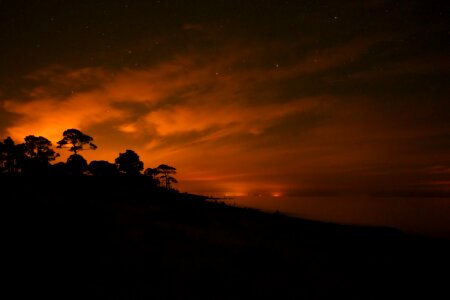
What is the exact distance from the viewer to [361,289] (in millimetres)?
10789

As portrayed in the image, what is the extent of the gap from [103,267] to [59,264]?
1345 millimetres

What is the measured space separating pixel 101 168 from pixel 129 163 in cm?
550

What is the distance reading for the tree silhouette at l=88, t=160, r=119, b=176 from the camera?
178ft

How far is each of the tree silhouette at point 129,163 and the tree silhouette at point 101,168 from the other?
1641mm

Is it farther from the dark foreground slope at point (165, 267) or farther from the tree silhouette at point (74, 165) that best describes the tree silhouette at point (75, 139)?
the dark foreground slope at point (165, 267)

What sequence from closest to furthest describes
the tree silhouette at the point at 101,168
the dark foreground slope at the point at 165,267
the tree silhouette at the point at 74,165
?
the dark foreground slope at the point at 165,267 → the tree silhouette at the point at 74,165 → the tree silhouette at the point at 101,168

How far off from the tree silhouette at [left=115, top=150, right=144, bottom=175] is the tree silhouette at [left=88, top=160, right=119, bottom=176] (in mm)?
1641

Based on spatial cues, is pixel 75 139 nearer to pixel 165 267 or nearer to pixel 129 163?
pixel 129 163

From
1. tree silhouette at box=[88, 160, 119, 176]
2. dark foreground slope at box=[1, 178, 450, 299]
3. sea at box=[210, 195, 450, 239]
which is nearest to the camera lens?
dark foreground slope at box=[1, 178, 450, 299]

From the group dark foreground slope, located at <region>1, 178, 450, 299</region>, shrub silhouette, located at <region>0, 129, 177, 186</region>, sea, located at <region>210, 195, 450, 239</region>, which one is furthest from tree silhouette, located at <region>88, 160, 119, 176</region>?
dark foreground slope, located at <region>1, 178, 450, 299</region>

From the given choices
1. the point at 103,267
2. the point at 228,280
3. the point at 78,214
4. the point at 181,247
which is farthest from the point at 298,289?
the point at 78,214

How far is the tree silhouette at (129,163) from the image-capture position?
58.4 m

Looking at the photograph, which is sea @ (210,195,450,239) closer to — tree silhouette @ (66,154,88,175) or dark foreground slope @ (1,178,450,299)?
dark foreground slope @ (1,178,450,299)

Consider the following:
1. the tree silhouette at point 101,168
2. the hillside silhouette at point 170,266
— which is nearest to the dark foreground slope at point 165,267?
the hillside silhouette at point 170,266
